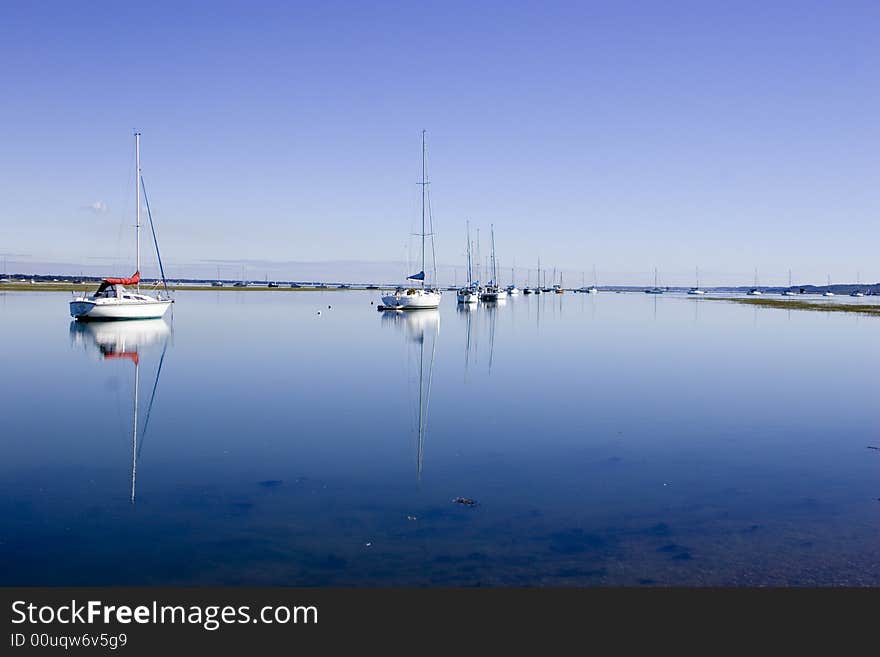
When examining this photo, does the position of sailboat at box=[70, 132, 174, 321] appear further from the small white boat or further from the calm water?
the small white boat

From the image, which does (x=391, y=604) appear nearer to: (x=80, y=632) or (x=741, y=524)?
(x=80, y=632)

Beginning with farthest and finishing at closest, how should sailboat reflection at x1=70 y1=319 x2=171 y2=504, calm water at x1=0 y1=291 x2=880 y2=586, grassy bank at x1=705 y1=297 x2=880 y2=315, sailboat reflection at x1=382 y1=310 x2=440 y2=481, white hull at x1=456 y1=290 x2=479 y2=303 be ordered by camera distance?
white hull at x1=456 y1=290 x2=479 y2=303 < grassy bank at x1=705 y1=297 x2=880 y2=315 < sailboat reflection at x1=70 y1=319 x2=171 y2=504 < sailboat reflection at x1=382 y1=310 x2=440 y2=481 < calm water at x1=0 y1=291 x2=880 y2=586

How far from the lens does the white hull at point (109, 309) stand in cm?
5219

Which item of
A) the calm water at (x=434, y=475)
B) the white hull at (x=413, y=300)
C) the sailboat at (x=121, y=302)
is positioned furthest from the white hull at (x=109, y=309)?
the white hull at (x=413, y=300)

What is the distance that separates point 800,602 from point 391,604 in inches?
181

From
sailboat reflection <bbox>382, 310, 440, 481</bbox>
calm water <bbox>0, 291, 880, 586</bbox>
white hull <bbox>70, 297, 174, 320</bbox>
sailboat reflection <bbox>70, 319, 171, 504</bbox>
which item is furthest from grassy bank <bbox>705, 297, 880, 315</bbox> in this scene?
sailboat reflection <bbox>70, 319, 171, 504</bbox>

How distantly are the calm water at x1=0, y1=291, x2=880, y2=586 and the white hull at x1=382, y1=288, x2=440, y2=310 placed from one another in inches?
2000

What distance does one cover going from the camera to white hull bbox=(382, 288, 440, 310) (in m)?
80.6

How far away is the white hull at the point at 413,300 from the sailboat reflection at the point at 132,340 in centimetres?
3000

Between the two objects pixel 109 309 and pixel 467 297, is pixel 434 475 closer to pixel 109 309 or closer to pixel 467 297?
pixel 109 309

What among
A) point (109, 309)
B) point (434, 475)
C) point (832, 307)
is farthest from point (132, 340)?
point (832, 307)

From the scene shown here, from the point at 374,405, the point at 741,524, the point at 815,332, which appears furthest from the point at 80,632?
the point at 815,332

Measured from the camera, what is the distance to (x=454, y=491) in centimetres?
1237

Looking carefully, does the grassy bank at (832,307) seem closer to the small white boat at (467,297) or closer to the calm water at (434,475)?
the small white boat at (467,297)
